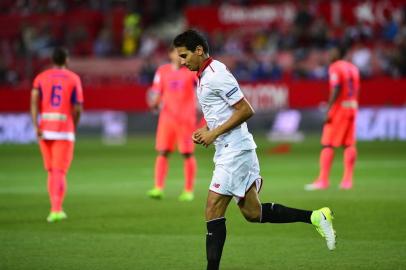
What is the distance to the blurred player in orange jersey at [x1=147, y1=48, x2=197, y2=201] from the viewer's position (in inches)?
599

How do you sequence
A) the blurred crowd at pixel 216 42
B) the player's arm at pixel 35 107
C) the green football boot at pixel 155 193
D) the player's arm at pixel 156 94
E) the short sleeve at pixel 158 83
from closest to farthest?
the player's arm at pixel 35 107 → the green football boot at pixel 155 193 → the player's arm at pixel 156 94 → the short sleeve at pixel 158 83 → the blurred crowd at pixel 216 42

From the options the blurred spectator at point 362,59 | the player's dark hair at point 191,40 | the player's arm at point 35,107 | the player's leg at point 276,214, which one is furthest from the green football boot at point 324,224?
the blurred spectator at point 362,59

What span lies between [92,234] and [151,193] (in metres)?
3.87

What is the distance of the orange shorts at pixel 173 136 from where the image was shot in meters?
15.2

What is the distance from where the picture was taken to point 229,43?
33.2 metres

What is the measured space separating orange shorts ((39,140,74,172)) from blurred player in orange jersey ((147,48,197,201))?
9.04 ft

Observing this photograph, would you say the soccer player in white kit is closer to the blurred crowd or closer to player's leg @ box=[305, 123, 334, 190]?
player's leg @ box=[305, 123, 334, 190]

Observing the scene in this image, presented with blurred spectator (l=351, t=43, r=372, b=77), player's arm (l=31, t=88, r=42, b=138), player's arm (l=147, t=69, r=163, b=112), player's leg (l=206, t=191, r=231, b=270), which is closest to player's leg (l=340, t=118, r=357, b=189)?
player's arm (l=147, t=69, r=163, b=112)

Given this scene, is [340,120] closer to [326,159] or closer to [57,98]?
[326,159]

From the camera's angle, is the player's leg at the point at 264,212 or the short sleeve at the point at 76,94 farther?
the short sleeve at the point at 76,94

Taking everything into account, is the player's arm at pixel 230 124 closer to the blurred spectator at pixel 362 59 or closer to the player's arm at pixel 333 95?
the player's arm at pixel 333 95

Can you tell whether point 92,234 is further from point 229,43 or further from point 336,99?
point 229,43

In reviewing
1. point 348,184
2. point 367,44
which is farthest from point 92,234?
point 367,44

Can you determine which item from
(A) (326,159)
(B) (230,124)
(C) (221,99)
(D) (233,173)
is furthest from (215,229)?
(A) (326,159)
